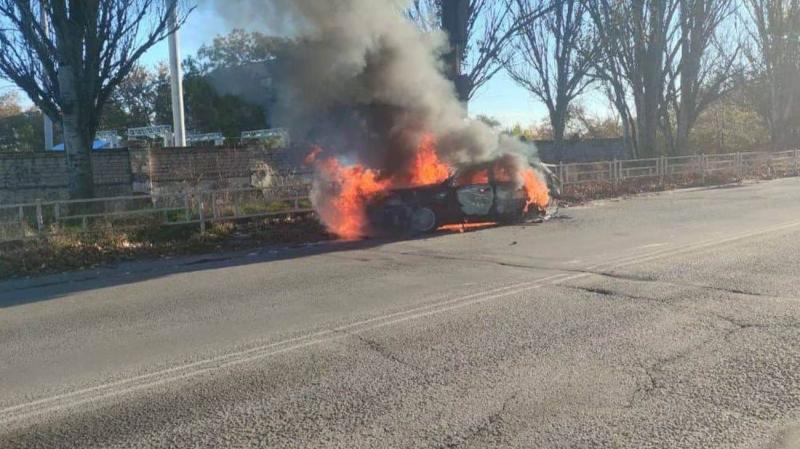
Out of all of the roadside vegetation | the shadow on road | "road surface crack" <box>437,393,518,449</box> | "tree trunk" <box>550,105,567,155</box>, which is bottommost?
"road surface crack" <box>437,393,518,449</box>

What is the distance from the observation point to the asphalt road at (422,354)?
3254 mm

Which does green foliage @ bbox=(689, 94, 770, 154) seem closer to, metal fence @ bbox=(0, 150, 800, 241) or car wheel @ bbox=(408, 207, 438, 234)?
metal fence @ bbox=(0, 150, 800, 241)

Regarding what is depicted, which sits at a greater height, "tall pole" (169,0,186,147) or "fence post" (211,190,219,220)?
"tall pole" (169,0,186,147)

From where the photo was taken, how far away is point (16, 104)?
2147 inches

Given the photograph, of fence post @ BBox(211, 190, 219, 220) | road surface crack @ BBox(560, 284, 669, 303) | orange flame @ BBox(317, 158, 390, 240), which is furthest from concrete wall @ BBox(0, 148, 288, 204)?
road surface crack @ BBox(560, 284, 669, 303)

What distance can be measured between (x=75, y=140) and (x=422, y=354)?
37.2ft

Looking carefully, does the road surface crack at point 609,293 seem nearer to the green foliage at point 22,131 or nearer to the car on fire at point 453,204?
the car on fire at point 453,204

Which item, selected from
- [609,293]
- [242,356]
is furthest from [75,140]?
[609,293]

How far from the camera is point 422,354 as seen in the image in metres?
4.42

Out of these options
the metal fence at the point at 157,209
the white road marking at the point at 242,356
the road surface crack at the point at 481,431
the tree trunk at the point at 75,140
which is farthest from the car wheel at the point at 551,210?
the road surface crack at the point at 481,431

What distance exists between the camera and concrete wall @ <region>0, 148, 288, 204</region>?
613 inches

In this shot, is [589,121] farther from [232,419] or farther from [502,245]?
[232,419]

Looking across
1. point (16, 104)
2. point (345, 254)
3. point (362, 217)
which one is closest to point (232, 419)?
point (345, 254)

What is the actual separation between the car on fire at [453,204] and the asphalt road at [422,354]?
11.5 feet
